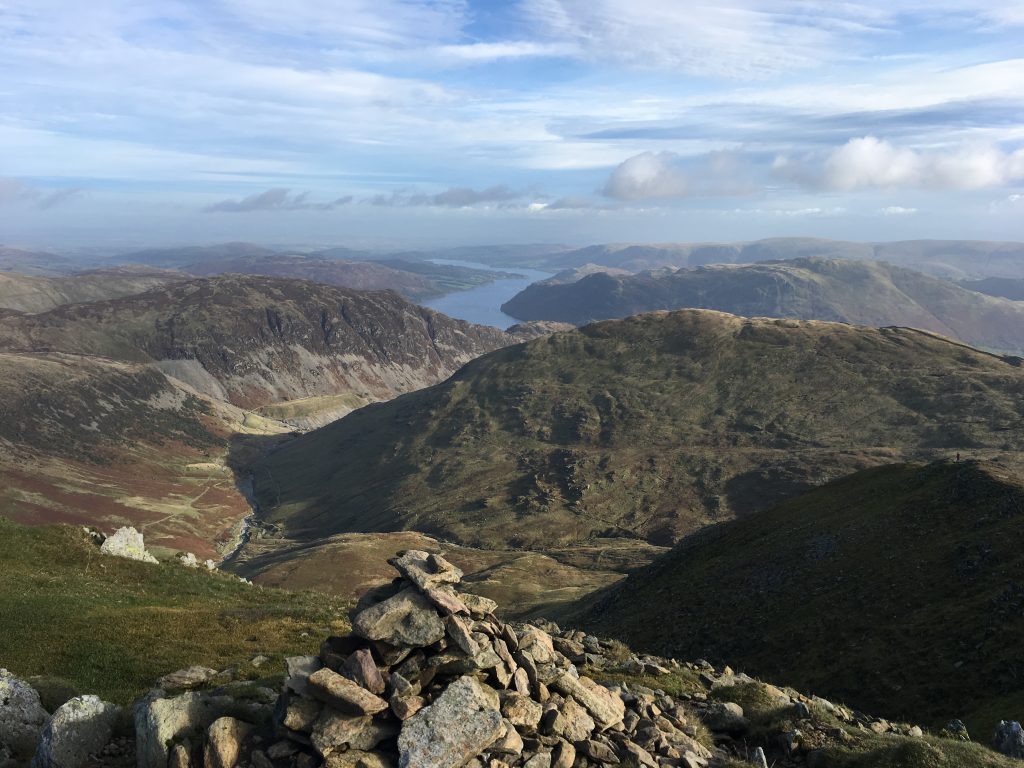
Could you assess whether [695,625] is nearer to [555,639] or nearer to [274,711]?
[555,639]

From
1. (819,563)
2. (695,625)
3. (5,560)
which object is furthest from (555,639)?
(819,563)

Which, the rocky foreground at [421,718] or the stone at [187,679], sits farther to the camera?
the stone at [187,679]

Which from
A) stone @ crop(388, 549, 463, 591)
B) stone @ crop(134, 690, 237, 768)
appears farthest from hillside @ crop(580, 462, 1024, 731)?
stone @ crop(134, 690, 237, 768)

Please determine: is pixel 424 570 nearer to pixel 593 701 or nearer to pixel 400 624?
pixel 400 624

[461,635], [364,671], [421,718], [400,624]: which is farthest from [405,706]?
[461,635]

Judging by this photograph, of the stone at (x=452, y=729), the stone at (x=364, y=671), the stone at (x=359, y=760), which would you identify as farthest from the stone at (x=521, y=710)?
the stone at (x=364, y=671)

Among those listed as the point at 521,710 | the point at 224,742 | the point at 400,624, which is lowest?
the point at 521,710

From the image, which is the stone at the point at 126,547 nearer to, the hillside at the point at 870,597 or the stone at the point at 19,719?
the stone at the point at 19,719
